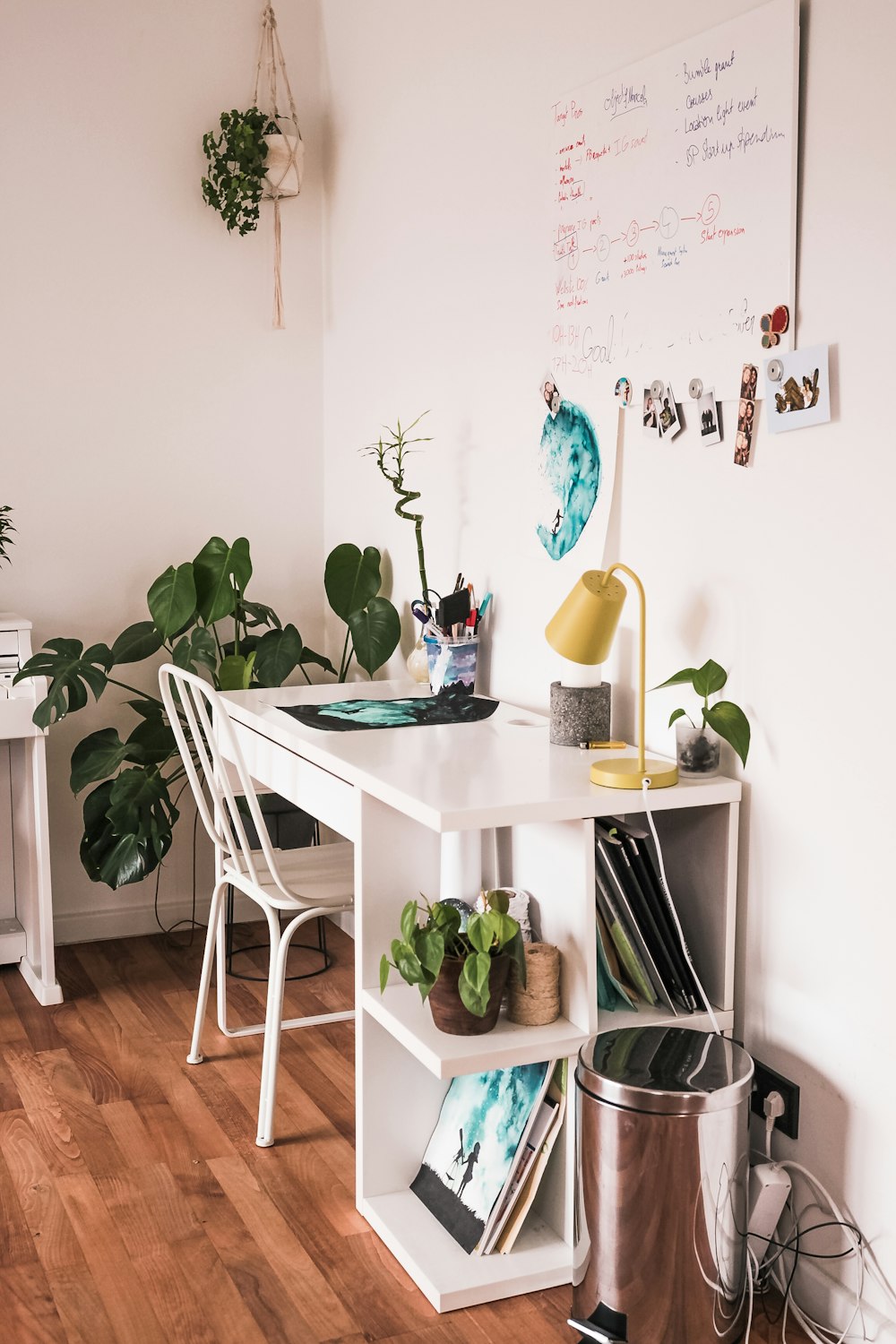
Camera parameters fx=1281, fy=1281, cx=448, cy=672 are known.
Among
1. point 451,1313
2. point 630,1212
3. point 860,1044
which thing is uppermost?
point 860,1044

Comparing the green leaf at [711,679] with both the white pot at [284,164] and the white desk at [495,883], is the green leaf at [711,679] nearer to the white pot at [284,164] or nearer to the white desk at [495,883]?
the white desk at [495,883]

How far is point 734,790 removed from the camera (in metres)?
1.91

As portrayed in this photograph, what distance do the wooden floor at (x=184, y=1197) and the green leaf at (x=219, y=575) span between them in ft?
3.12

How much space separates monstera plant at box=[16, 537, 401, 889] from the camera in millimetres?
3006

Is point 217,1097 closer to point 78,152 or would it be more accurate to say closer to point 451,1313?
point 451,1313

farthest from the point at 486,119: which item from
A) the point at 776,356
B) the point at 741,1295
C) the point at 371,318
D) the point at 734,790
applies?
the point at 741,1295

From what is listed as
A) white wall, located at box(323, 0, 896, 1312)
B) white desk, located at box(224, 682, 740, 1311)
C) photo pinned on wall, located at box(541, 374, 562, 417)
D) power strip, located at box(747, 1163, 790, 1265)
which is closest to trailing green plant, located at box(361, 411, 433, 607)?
white wall, located at box(323, 0, 896, 1312)

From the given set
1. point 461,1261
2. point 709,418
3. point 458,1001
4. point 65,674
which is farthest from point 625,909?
point 65,674

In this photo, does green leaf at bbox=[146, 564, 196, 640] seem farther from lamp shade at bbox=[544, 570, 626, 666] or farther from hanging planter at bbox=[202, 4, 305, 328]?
lamp shade at bbox=[544, 570, 626, 666]

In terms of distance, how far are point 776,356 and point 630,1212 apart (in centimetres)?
118

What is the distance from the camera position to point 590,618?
194cm

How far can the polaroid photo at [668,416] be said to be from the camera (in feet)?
6.67

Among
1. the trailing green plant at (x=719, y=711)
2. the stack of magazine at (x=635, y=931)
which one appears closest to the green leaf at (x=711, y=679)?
the trailing green plant at (x=719, y=711)

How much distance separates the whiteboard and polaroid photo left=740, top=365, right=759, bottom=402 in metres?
0.01
